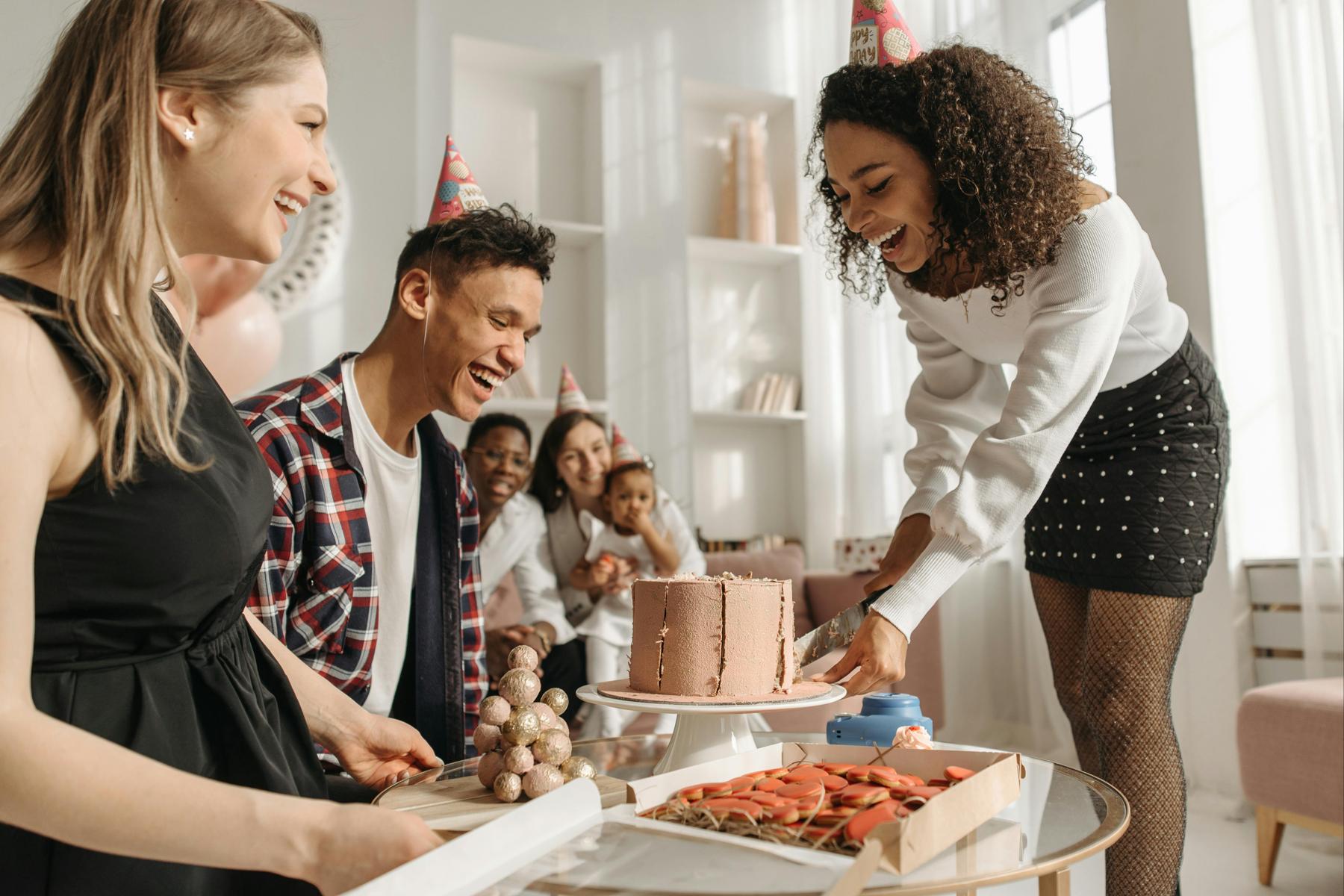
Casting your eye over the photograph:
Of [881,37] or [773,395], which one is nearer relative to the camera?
[881,37]

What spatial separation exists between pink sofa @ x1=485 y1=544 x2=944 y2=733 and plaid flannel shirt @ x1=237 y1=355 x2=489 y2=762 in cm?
143

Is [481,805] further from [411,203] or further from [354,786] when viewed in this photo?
[411,203]

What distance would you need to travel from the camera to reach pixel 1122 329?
4.36 feet

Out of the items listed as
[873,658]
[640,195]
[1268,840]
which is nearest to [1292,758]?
[1268,840]

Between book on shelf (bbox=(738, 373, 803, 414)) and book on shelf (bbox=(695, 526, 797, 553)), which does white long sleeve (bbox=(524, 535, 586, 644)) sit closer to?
book on shelf (bbox=(695, 526, 797, 553))

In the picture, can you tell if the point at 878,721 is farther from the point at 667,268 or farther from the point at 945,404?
the point at 667,268

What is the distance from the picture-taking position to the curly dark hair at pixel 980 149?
1.25 m

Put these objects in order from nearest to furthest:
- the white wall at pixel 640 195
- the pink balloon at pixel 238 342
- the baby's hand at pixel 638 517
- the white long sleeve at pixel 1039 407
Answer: the white long sleeve at pixel 1039 407
the pink balloon at pixel 238 342
the baby's hand at pixel 638 517
the white wall at pixel 640 195

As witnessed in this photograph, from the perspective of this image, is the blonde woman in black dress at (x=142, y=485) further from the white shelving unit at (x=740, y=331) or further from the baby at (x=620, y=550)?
the white shelving unit at (x=740, y=331)

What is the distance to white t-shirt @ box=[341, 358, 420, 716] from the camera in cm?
138

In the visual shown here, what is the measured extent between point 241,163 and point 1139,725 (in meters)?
1.24

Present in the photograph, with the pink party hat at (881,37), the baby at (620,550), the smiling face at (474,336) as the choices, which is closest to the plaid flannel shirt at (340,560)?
the smiling face at (474,336)

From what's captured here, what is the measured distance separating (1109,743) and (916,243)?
2.37 ft

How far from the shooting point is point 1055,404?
1212mm
